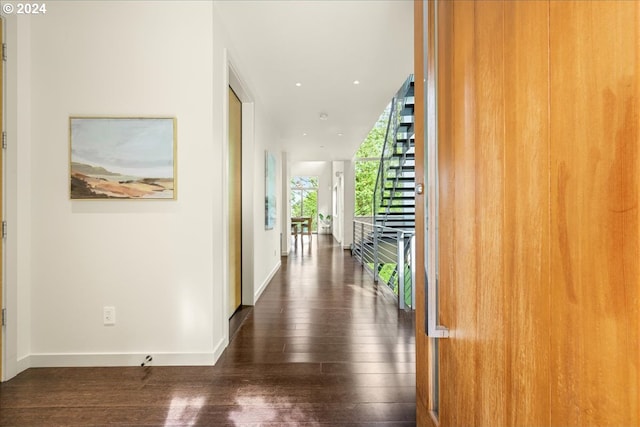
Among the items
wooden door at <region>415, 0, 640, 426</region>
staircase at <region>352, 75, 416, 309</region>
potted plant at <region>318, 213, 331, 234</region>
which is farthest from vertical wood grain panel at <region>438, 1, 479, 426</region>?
potted plant at <region>318, 213, 331, 234</region>

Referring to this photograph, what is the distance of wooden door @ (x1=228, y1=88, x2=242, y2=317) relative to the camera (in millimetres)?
3225

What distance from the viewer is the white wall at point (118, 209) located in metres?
2.20

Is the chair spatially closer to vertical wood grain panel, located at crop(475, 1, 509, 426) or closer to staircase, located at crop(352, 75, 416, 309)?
staircase, located at crop(352, 75, 416, 309)

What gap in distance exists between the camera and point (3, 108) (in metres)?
2.06

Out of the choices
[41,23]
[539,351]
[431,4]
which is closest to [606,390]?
[539,351]

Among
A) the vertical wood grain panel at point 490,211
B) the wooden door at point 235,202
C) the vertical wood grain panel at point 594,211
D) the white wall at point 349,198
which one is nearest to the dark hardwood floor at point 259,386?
the wooden door at point 235,202

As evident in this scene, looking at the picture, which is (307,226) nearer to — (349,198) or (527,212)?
(349,198)

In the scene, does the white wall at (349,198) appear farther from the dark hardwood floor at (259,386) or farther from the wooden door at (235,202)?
the dark hardwood floor at (259,386)

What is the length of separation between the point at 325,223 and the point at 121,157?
12.6 m

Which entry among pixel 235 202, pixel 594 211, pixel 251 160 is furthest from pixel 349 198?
pixel 594 211

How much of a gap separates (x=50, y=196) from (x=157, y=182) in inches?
29.4

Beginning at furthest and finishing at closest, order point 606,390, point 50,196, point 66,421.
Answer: point 50,196 < point 66,421 < point 606,390

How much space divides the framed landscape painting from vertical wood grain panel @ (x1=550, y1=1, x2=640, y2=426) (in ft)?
7.22

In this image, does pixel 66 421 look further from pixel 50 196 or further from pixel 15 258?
pixel 50 196
